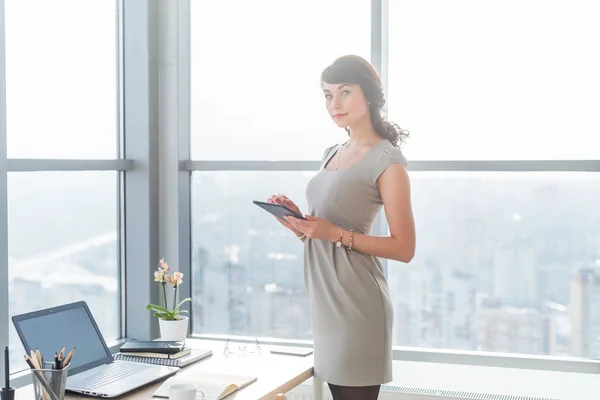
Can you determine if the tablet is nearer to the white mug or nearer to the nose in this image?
the nose

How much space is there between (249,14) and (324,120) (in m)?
0.63

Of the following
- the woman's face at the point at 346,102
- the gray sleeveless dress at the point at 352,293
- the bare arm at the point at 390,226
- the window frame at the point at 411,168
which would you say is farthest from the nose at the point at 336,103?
the window frame at the point at 411,168

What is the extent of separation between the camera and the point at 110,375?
2447 millimetres

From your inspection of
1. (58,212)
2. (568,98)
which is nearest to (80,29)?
(58,212)

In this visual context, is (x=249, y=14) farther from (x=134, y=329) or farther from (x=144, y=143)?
(x=134, y=329)

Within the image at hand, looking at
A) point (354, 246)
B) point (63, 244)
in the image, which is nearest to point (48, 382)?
point (354, 246)

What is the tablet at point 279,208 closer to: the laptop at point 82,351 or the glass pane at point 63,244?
the laptop at point 82,351

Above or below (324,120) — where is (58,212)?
below

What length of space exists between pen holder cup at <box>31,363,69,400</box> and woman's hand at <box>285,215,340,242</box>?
0.87 m

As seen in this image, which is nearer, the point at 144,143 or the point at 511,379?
the point at 511,379

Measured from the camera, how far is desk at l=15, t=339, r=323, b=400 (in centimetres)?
232

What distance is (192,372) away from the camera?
2547 millimetres

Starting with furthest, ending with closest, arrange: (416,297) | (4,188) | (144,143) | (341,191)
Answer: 1. (144,143)
2. (416,297)
3. (4,188)
4. (341,191)

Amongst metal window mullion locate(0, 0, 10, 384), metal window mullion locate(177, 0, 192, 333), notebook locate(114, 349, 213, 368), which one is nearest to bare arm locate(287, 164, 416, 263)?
notebook locate(114, 349, 213, 368)
